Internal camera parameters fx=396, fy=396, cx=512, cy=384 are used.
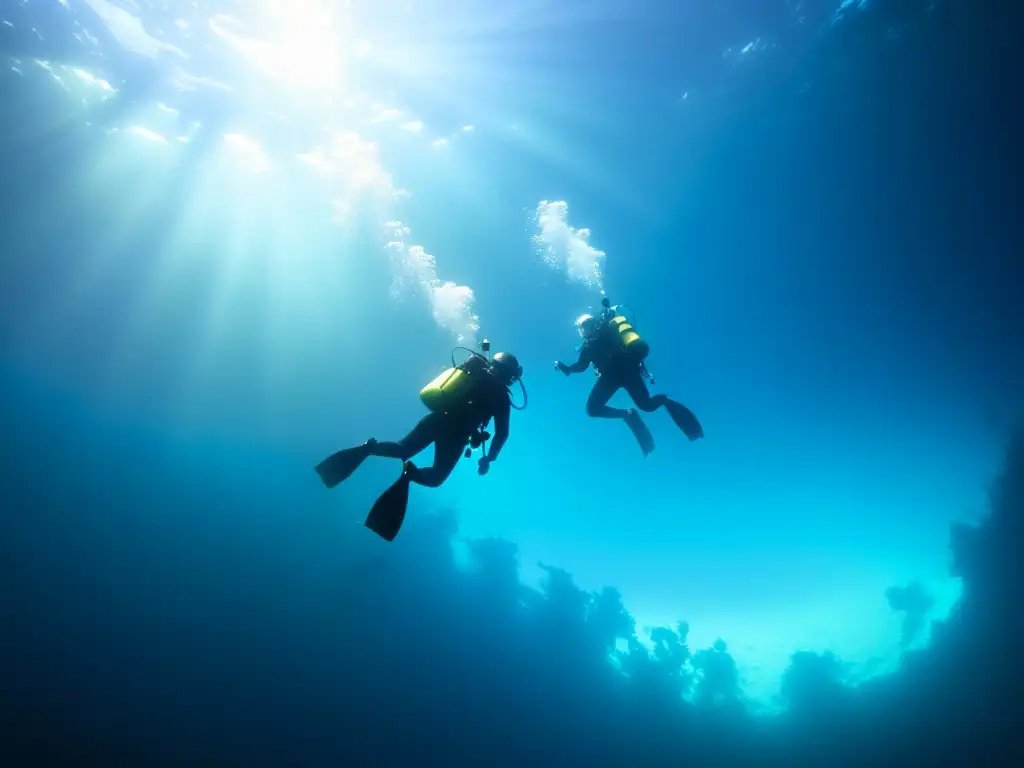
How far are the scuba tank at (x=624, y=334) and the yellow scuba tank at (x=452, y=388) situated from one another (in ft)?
11.9

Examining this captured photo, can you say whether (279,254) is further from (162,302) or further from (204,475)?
(204,475)

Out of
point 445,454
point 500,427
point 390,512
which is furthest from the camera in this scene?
point 500,427

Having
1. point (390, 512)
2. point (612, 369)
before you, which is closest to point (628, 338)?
point (612, 369)

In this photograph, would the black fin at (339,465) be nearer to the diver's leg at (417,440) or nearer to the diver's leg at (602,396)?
the diver's leg at (417,440)

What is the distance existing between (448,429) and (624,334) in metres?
4.63

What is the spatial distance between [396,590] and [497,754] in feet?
54.5

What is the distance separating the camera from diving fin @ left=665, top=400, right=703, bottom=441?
9.05 meters

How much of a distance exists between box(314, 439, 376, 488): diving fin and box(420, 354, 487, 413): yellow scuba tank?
1.03m

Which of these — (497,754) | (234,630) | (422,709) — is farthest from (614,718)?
(234,630)

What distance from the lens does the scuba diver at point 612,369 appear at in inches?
360

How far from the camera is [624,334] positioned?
8.68 m

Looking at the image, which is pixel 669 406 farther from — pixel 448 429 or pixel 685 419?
pixel 448 429

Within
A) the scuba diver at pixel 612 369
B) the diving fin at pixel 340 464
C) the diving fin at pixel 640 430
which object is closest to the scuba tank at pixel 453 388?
the diving fin at pixel 340 464

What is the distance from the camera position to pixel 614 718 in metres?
42.3
